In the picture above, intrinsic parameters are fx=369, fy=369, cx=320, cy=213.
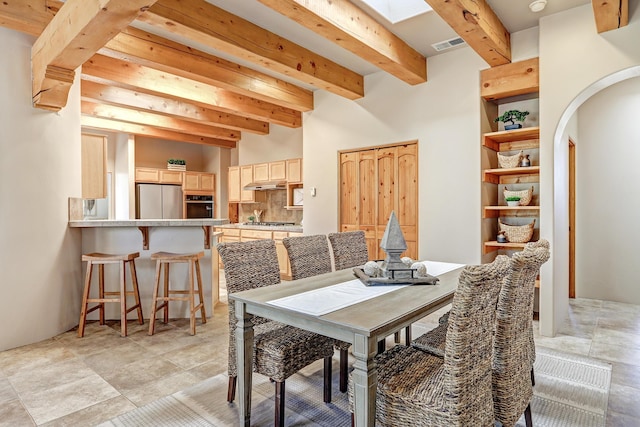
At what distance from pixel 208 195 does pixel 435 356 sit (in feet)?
23.8

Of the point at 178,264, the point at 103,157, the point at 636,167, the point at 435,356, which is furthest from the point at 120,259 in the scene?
the point at 636,167

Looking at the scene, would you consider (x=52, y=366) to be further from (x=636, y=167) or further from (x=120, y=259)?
(x=636, y=167)

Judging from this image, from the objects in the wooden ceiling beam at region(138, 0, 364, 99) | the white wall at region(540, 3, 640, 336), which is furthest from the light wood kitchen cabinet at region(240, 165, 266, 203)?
the white wall at region(540, 3, 640, 336)

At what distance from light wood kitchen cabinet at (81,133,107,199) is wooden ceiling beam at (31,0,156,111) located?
110 cm

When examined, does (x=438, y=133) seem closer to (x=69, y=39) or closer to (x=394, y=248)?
(x=394, y=248)

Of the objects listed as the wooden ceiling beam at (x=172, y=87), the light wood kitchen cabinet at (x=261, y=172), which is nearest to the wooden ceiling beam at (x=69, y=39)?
the wooden ceiling beam at (x=172, y=87)

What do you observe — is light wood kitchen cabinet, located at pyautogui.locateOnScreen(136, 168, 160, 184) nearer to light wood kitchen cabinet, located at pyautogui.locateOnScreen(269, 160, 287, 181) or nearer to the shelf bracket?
light wood kitchen cabinet, located at pyautogui.locateOnScreen(269, 160, 287, 181)

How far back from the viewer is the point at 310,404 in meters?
2.19

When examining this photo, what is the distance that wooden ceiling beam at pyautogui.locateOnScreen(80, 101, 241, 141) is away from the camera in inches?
211

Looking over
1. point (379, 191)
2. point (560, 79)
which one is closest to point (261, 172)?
point (379, 191)

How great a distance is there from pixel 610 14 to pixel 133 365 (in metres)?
4.39

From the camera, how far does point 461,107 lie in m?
3.93

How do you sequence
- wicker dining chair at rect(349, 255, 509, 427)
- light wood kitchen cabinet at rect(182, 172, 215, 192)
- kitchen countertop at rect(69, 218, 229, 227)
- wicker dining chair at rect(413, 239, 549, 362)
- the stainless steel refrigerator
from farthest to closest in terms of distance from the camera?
light wood kitchen cabinet at rect(182, 172, 215, 192), the stainless steel refrigerator, kitchen countertop at rect(69, 218, 229, 227), wicker dining chair at rect(413, 239, 549, 362), wicker dining chair at rect(349, 255, 509, 427)

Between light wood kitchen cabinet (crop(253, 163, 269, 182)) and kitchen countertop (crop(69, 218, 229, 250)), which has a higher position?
light wood kitchen cabinet (crop(253, 163, 269, 182))
